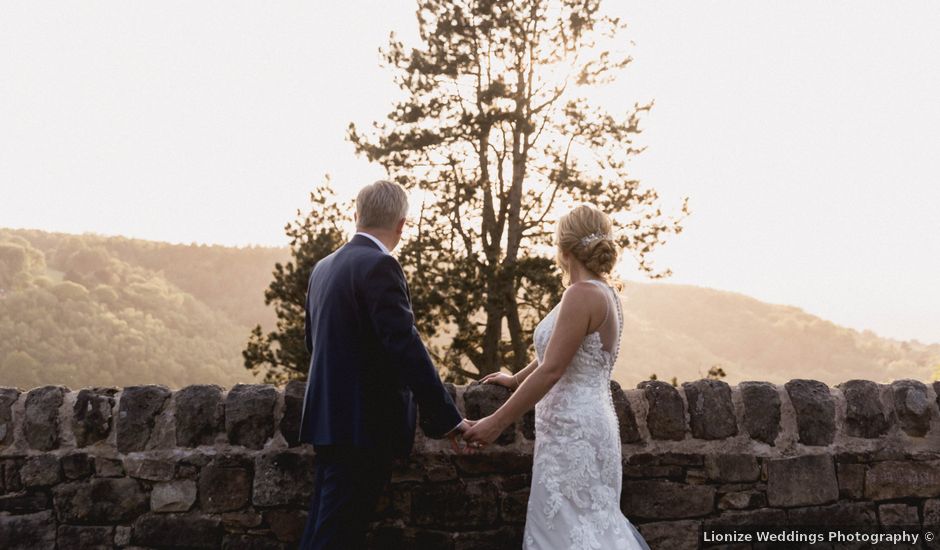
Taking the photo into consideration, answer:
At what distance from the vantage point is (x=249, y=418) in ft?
11.7

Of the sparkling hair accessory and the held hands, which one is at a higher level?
the sparkling hair accessory

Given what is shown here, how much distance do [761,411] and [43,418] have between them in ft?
11.1

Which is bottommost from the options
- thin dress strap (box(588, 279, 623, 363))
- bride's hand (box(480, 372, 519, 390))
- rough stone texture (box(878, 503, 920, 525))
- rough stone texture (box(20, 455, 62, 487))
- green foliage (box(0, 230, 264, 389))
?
rough stone texture (box(878, 503, 920, 525))

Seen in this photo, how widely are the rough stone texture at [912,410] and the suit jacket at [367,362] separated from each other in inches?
96.3

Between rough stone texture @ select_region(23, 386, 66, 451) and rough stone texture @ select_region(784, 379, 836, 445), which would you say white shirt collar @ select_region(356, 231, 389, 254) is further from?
rough stone texture @ select_region(784, 379, 836, 445)

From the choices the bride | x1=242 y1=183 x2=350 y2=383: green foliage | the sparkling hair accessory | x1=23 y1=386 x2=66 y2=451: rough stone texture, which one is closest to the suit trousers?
the bride

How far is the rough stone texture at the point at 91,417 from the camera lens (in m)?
3.56

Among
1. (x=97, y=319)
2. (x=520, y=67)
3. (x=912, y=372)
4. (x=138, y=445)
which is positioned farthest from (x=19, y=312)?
(x=912, y=372)

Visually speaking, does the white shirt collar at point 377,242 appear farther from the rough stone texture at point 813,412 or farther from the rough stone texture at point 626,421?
the rough stone texture at point 813,412

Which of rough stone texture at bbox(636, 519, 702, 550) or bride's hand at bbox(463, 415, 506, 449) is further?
rough stone texture at bbox(636, 519, 702, 550)

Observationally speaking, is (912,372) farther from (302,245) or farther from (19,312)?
(19,312)

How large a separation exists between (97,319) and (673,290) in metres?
31.6

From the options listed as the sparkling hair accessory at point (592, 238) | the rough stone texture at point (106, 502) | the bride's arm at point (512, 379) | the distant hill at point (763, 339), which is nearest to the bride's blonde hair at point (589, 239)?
the sparkling hair accessory at point (592, 238)

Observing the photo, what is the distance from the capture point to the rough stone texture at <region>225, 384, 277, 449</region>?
356 cm
